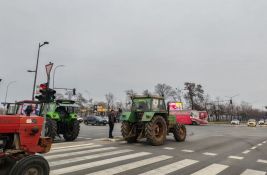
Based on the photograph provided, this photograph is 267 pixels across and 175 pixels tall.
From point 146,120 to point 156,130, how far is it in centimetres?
84

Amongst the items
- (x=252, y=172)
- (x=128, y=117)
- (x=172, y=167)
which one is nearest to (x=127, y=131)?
(x=128, y=117)

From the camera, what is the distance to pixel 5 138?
6.85 meters

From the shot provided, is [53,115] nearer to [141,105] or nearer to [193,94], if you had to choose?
[141,105]

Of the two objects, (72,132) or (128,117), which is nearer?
(128,117)

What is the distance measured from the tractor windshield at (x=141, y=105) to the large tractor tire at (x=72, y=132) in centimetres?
342

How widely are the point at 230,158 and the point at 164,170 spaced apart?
152 inches

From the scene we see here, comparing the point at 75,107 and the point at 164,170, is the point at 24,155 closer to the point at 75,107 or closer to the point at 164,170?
the point at 164,170

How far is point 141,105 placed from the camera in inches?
660

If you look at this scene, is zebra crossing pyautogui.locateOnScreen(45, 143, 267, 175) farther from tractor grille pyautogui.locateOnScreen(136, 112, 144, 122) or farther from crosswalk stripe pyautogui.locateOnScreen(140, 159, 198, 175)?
tractor grille pyautogui.locateOnScreen(136, 112, 144, 122)

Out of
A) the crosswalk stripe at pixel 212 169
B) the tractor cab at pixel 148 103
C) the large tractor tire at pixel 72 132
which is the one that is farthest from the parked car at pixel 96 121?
the crosswalk stripe at pixel 212 169

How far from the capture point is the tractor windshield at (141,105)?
54.4 feet

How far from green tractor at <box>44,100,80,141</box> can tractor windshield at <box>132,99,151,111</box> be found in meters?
3.47

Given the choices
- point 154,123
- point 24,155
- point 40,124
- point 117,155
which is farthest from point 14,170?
point 154,123

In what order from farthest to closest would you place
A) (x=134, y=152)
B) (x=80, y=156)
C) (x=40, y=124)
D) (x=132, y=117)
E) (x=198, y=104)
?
(x=198, y=104) → (x=132, y=117) → (x=134, y=152) → (x=80, y=156) → (x=40, y=124)
